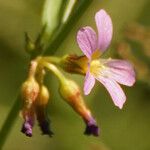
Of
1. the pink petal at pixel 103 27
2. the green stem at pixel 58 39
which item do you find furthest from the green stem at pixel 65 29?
the pink petal at pixel 103 27

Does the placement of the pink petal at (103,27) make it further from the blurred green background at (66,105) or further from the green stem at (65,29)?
the blurred green background at (66,105)

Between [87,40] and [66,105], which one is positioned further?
[66,105]

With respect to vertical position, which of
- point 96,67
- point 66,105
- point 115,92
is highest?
point 66,105

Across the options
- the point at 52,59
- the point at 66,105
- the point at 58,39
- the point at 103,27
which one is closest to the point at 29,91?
the point at 52,59

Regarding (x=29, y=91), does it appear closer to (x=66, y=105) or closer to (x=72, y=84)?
(x=72, y=84)

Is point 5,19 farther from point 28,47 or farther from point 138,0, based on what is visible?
point 28,47

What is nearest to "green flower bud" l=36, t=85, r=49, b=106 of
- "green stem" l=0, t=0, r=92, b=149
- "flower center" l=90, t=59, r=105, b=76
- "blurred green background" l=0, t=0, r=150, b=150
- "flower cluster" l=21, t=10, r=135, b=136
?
"flower cluster" l=21, t=10, r=135, b=136

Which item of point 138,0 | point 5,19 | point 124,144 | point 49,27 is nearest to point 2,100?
point 5,19

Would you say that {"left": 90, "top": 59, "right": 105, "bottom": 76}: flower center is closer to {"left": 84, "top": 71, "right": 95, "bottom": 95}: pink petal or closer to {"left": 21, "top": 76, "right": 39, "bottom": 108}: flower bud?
{"left": 84, "top": 71, "right": 95, "bottom": 95}: pink petal
